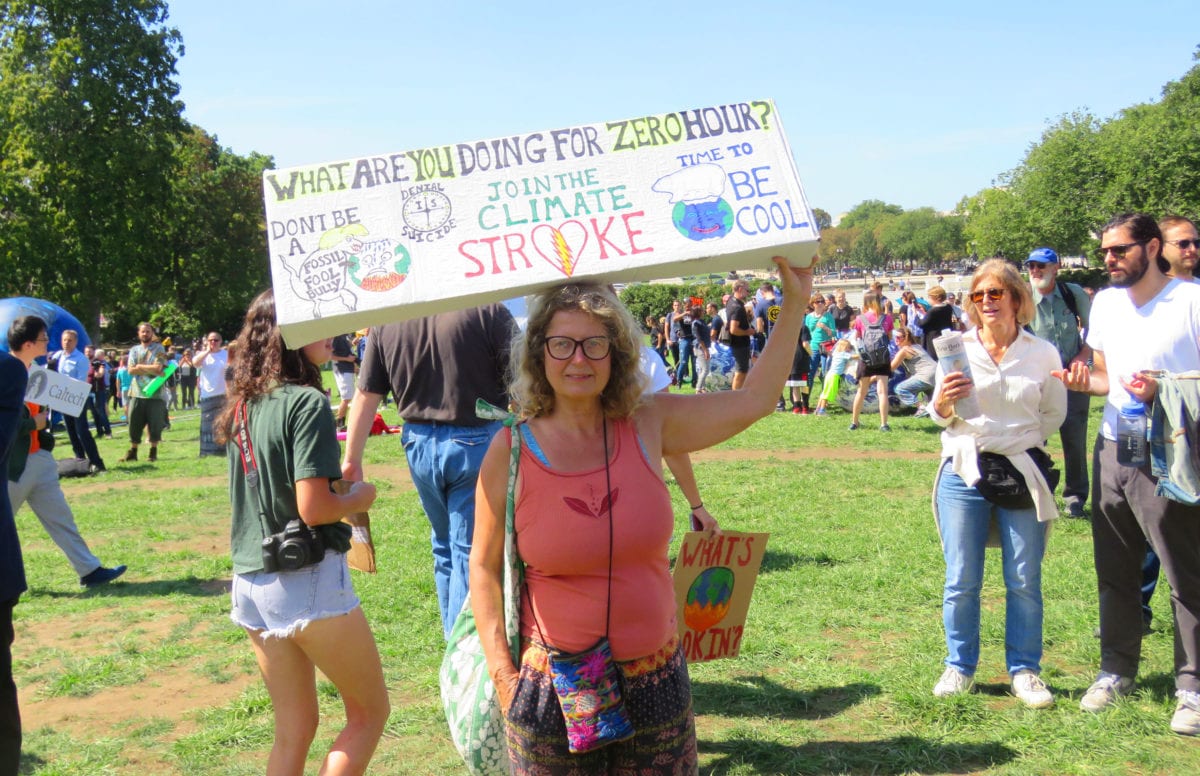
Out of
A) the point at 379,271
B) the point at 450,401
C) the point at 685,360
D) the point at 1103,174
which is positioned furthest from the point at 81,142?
the point at 1103,174

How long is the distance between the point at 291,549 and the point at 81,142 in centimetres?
3862

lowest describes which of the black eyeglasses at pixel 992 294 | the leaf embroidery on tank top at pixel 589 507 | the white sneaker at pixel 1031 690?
the white sneaker at pixel 1031 690

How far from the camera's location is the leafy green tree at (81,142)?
3481 centimetres

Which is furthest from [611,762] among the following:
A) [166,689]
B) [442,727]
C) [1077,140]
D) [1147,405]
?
[1077,140]

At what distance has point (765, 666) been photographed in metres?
4.96

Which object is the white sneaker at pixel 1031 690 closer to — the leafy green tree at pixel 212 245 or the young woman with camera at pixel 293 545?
the young woman with camera at pixel 293 545

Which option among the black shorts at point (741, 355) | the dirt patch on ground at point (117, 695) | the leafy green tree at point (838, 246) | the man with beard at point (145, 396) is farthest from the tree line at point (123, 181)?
the leafy green tree at point (838, 246)

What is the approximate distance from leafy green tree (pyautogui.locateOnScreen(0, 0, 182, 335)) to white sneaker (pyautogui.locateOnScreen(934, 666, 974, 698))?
37.8 m

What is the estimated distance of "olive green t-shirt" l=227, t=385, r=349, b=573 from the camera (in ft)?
9.60

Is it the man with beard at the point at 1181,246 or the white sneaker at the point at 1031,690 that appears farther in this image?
the man with beard at the point at 1181,246

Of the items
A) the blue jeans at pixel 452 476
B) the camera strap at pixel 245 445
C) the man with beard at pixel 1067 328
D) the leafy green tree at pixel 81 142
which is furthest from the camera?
the leafy green tree at pixel 81 142

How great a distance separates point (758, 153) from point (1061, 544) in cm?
565

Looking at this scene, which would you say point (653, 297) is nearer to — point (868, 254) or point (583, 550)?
point (583, 550)

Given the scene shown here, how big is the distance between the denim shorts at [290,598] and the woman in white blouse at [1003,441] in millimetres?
2586
